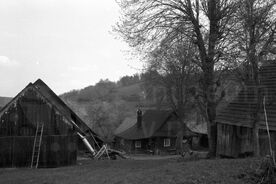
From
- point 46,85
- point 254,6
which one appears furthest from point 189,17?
point 46,85

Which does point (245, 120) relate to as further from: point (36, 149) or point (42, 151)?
point (36, 149)

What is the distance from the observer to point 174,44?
1970 centimetres

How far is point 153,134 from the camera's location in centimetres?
5194

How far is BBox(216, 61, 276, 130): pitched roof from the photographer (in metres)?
18.8

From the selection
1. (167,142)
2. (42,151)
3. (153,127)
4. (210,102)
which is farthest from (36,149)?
(167,142)

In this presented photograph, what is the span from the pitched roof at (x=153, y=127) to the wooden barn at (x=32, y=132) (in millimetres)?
27440

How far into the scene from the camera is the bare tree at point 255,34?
1623cm

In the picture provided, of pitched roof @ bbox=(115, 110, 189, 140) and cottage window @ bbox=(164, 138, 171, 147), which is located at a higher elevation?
pitched roof @ bbox=(115, 110, 189, 140)

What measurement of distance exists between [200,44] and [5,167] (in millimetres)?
14769

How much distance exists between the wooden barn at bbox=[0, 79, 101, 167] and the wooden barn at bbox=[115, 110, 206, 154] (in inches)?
1073

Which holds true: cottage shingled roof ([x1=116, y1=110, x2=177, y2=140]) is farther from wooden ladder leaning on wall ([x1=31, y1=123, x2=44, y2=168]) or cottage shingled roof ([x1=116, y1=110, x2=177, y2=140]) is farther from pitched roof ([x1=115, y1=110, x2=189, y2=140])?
wooden ladder leaning on wall ([x1=31, y1=123, x2=44, y2=168])

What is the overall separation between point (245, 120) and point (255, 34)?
5782mm

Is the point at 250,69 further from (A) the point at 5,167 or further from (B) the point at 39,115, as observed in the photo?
(A) the point at 5,167

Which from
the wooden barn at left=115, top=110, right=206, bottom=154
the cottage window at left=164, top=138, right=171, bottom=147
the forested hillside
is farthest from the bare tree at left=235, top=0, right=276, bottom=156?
the cottage window at left=164, top=138, right=171, bottom=147
